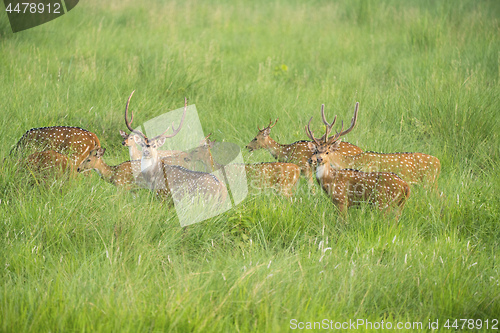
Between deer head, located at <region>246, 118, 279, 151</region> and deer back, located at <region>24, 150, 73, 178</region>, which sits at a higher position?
deer back, located at <region>24, 150, 73, 178</region>

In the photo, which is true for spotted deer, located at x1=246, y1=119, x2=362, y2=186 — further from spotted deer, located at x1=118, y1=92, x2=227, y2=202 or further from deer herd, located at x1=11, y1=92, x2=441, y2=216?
spotted deer, located at x1=118, y1=92, x2=227, y2=202

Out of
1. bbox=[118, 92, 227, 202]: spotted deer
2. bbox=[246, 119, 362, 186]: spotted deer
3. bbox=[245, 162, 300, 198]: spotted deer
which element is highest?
bbox=[118, 92, 227, 202]: spotted deer

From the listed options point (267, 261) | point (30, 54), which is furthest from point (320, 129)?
point (30, 54)

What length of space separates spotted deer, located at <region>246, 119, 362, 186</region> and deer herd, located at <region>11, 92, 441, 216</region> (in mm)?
13

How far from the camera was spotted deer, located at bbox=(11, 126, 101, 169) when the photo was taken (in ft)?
16.9

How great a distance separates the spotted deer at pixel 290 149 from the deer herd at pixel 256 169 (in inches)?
0.5

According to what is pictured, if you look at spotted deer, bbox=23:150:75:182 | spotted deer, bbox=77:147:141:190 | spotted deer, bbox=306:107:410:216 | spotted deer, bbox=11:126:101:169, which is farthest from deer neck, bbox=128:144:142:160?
spotted deer, bbox=306:107:410:216

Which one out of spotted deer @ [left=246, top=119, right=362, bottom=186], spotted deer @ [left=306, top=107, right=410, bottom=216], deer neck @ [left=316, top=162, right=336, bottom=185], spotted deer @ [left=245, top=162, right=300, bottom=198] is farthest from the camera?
spotted deer @ [left=246, top=119, right=362, bottom=186]

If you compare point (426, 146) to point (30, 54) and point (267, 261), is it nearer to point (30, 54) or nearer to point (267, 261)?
point (267, 261)

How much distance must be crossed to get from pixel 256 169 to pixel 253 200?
0.64 meters

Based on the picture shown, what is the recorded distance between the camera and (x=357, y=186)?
15.3ft

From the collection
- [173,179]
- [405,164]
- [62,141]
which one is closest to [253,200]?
[173,179]

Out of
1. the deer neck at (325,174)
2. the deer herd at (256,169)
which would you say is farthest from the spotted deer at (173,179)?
the deer neck at (325,174)

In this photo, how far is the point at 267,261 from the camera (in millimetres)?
3676
